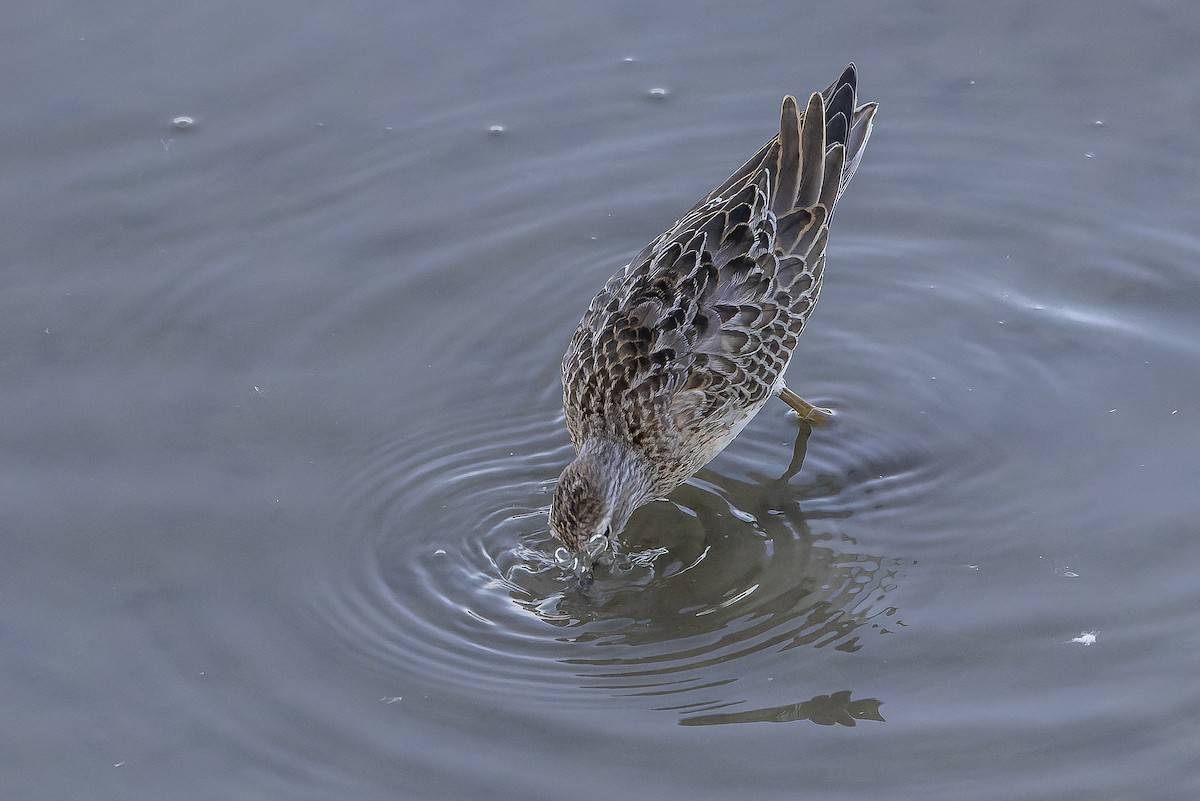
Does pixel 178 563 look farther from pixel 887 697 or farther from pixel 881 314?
pixel 881 314

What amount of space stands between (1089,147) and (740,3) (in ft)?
9.21

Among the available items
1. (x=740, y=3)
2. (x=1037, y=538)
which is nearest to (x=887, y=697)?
(x=1037, y=538)

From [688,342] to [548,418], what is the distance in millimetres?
1181

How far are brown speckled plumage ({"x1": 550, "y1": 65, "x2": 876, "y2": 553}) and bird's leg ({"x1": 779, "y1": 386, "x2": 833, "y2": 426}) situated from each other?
196mm

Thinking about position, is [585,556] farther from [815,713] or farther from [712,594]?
[815,713]

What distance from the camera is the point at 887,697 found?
670cm

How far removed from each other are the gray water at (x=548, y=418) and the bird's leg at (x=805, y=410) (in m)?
0.10

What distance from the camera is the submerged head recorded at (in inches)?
275

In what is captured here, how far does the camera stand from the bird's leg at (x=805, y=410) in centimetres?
820

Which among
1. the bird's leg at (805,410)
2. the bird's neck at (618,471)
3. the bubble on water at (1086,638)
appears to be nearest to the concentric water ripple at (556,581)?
the bird's neck at (618,471)

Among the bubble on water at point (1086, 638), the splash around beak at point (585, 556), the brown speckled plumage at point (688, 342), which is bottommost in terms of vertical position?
the bubble on water at point (1086, 638)

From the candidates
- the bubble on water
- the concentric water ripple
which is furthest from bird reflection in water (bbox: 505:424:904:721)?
the bubble on water

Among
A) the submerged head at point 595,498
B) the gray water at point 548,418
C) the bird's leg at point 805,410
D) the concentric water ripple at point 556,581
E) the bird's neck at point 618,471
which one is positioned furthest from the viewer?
the bird's leg at point 805,410

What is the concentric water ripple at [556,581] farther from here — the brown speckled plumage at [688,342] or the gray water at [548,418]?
the brown speckled plumage at [688,342]
